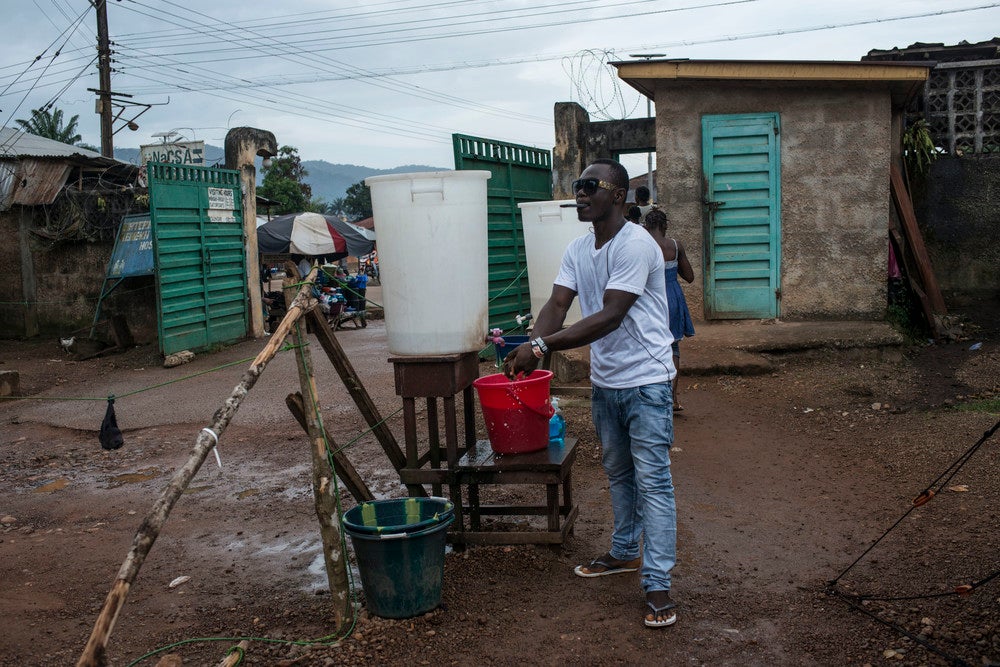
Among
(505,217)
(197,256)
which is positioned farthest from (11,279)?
(505,217)

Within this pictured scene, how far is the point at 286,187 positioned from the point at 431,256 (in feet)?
116

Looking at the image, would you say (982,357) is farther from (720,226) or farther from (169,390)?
(169,390)

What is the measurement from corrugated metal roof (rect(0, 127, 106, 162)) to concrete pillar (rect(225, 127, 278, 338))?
9.30ft

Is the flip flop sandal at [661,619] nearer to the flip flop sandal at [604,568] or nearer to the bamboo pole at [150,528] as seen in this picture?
the flip flop sandal at [604,568]

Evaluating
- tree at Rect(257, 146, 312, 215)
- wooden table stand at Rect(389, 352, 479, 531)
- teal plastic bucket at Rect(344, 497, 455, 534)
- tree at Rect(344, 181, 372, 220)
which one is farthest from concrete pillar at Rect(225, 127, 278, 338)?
tree at Rect(344, 181, 372, 220)

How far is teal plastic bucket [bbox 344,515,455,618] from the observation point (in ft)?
12.2

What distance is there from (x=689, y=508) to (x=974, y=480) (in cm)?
172

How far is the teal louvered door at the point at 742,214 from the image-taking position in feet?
31.9

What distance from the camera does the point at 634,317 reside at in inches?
148

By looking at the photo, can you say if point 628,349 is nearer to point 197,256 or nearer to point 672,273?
point 672,273

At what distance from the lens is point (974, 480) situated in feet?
17.4

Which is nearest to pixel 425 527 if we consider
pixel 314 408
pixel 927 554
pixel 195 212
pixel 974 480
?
pixel 314 408

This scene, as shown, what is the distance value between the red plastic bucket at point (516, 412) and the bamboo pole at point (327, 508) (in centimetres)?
91

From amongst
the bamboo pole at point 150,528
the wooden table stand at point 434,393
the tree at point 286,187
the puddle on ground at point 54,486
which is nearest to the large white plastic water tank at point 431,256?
the wooden table stand at point 434,393
